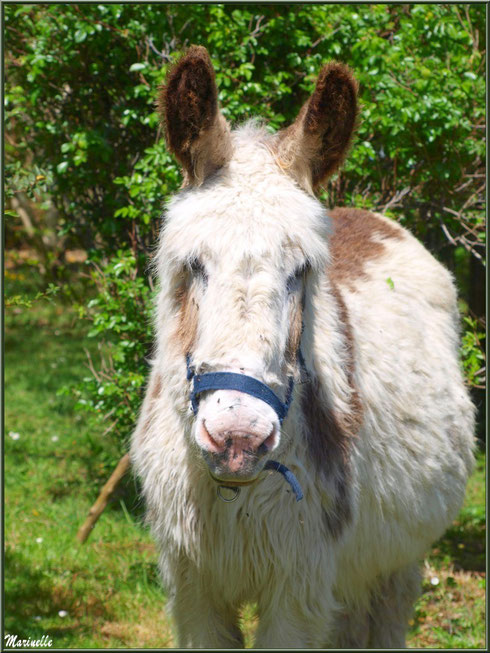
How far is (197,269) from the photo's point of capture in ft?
8.23

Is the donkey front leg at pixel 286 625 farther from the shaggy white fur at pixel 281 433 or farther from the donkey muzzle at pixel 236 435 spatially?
the donkey muzzle at pixel 236 435

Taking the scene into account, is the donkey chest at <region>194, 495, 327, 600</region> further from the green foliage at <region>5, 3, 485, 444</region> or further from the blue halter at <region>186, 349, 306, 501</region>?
the green foliage at <region>5, 3, 485, 444</region>

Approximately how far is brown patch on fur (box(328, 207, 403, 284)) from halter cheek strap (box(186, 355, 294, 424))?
1439 millimetres

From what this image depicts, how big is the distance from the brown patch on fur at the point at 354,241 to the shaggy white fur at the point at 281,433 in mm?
111

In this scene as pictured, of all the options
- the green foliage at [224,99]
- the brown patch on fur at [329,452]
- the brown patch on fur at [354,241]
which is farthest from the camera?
the green foliage at [224,99]

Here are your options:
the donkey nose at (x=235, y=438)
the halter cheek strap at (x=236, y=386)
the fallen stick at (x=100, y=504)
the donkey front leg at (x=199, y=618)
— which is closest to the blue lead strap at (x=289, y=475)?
the halter cheek strap at (x=236, y=386)

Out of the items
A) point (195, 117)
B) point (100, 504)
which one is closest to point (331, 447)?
point (195, 117)

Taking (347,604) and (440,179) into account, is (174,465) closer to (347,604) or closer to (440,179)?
(347,604)

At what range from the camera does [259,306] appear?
2287mm

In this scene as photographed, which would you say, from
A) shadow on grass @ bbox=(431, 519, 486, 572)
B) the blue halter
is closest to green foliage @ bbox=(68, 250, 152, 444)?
the blue halter

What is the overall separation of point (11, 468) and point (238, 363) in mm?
4286

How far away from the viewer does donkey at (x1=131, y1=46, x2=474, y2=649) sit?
2.28 m

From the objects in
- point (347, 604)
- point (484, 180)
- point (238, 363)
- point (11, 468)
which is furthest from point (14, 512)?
point (484, 180)

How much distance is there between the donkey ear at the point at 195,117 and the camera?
264cm
